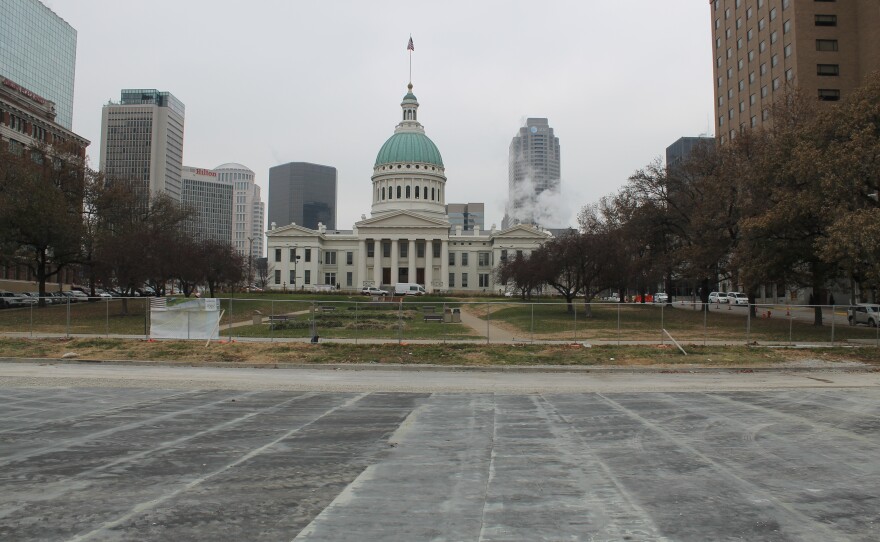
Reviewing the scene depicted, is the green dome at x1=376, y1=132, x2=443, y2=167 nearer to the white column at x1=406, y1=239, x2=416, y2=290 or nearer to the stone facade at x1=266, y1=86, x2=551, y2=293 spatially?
the stone facade at x1=266, y1=86, x2=551, y2=293

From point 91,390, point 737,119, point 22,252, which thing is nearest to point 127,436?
A: point 91,390

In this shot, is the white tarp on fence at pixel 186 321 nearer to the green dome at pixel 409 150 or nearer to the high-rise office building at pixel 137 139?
the green dome at pixel 409 150

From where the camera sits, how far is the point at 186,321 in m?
25.7

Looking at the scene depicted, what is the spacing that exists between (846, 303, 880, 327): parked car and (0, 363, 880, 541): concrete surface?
2387cm

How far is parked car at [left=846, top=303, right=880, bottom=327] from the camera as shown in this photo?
111 ft

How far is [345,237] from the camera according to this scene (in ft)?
382

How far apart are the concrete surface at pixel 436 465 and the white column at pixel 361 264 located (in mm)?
97760

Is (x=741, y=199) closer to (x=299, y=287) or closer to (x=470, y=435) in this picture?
(x=470, y=435)

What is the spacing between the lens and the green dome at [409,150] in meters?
120

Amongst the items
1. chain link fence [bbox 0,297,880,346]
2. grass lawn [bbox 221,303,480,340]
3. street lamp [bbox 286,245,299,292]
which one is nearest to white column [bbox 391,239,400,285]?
street lamp [bbox 286,245,299,292]

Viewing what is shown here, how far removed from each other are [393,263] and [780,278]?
80289 millimetres

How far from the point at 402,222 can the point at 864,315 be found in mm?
79745

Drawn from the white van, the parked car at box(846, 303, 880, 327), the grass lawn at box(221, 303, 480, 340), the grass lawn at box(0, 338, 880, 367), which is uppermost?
the white van

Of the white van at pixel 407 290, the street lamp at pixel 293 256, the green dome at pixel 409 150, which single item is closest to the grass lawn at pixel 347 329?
the white van at pixel 407 290
